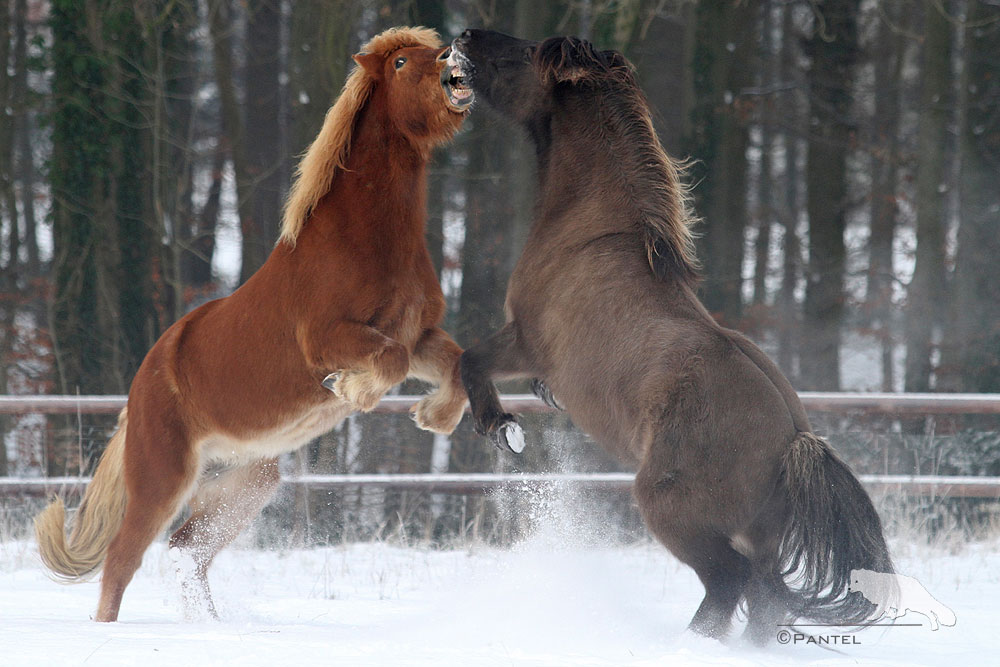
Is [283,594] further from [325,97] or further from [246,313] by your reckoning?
[325,97]

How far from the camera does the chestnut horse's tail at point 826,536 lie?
3172 millimetres

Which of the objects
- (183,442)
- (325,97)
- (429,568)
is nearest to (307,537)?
(429,568)

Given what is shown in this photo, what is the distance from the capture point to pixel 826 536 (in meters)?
3.19

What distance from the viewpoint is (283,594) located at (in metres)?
4.99

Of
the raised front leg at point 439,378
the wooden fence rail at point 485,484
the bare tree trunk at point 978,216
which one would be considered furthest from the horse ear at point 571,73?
the bare tree trunk at point 978,216

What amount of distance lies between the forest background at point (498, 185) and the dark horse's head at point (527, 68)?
2.58 meters

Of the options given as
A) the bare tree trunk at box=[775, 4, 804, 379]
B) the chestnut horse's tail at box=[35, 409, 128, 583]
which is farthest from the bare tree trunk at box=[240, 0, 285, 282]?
the chestnut horse's tail at box=[35, 409, 128, 583]

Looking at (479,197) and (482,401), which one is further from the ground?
(479,197)

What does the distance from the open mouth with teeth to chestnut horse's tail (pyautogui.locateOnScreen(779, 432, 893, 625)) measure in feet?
6.33

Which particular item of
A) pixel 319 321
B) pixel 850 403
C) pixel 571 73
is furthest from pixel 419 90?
pixel 850 403

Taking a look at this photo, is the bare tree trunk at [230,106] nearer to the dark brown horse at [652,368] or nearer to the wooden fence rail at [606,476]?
the wooden fence rail at [606,476]

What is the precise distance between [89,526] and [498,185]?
6.92m

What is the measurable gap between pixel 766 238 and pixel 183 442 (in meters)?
12.9

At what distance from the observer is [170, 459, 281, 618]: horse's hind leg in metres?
4.44
